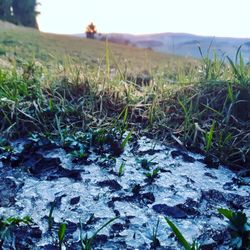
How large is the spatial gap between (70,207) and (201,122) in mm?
1098

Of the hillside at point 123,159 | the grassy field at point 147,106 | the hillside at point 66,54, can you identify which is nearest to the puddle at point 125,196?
the hillside at point 123,159

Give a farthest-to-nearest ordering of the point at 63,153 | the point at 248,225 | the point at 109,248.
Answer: the point at 63,153
the point at 109,248
the point at 248,225

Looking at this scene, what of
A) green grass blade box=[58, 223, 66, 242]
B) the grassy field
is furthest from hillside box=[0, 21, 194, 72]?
green grass blade box=[58, 223, 66, 242]

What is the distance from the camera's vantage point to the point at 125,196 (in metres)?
1.73

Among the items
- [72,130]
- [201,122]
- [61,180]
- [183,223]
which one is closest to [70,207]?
[61,180]

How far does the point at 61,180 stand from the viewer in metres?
1.87

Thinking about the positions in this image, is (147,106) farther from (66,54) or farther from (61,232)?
(66,54)

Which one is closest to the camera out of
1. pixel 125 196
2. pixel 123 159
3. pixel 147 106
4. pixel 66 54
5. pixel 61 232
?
pixel 61 232

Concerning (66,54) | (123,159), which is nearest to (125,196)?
(123,159)

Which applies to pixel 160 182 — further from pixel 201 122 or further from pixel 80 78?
pixel 80 78

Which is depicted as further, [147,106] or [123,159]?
[147,106]

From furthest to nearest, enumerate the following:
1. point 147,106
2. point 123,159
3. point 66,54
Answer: point 66,54 < point 147,106 < point 123,159

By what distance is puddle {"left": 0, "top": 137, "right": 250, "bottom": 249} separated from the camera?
1.49m

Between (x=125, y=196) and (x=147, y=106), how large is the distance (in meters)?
0.99
